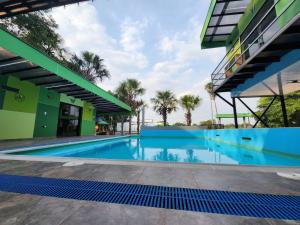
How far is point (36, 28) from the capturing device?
36.5 feet

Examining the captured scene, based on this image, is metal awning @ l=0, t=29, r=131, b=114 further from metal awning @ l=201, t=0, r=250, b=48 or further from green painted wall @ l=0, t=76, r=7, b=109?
metal awning @ l=201, t=0, r=250, b=48

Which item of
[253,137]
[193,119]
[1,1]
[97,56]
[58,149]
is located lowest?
[58,149]

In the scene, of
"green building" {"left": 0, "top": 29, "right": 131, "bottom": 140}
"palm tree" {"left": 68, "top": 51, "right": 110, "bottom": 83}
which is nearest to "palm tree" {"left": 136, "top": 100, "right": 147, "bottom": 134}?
"palm tree" {"left": 68, "top": 51, "right": 110, "bottom": 83}

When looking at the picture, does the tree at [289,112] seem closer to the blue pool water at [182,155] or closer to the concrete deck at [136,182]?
the blue pool water at [182,155]

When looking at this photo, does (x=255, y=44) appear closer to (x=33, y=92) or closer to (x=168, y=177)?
(x=168, y=177)

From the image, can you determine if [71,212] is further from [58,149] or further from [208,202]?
[58,149]

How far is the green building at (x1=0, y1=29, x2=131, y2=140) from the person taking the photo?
19.1 ft

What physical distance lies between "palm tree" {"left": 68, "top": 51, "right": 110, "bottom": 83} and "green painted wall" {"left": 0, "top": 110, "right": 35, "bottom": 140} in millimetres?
12223

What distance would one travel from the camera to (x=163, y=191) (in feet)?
5.63

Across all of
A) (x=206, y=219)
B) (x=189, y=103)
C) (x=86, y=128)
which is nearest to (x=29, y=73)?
(x=86, y=128)

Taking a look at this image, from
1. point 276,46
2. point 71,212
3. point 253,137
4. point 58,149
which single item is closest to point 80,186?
point 71,212

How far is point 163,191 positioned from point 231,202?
0.69 m

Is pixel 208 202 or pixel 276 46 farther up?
pixel 276 46

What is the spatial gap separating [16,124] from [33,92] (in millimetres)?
2113
